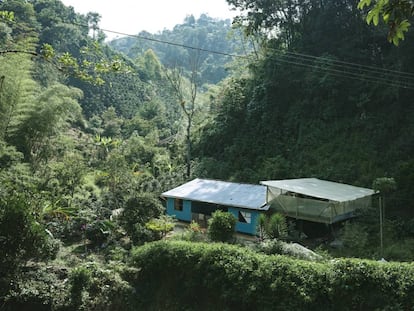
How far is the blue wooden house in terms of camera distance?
44.3ft

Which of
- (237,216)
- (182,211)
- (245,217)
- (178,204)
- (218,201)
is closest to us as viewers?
(245,217)

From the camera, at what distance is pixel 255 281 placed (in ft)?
25.7

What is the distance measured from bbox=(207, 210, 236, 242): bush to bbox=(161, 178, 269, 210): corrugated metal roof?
2.16 metres

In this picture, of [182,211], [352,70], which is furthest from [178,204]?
[352,70]

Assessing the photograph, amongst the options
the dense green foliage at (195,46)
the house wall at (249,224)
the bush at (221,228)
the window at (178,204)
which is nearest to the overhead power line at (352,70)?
the window at (178,204)

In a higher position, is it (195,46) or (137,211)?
(195,46)

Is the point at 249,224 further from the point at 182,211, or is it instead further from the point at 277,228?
the point at 182,211

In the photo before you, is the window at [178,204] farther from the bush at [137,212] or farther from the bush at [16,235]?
the bush at [16,235]

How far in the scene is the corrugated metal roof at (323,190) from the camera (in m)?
12.2

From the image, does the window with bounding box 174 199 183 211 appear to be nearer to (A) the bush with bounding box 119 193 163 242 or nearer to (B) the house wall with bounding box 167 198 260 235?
(B) the house wall with bounding box 167 198 260 235

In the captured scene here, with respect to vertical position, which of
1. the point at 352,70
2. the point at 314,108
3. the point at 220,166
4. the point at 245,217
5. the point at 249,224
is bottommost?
the point at 249,224

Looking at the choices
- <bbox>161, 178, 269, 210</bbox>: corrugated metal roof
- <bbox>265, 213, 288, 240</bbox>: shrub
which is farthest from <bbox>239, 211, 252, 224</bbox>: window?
<bbox>265, 213, 288, 240</bbox>: shrub

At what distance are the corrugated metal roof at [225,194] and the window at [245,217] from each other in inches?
14.0

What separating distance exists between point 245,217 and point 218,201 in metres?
1.17
